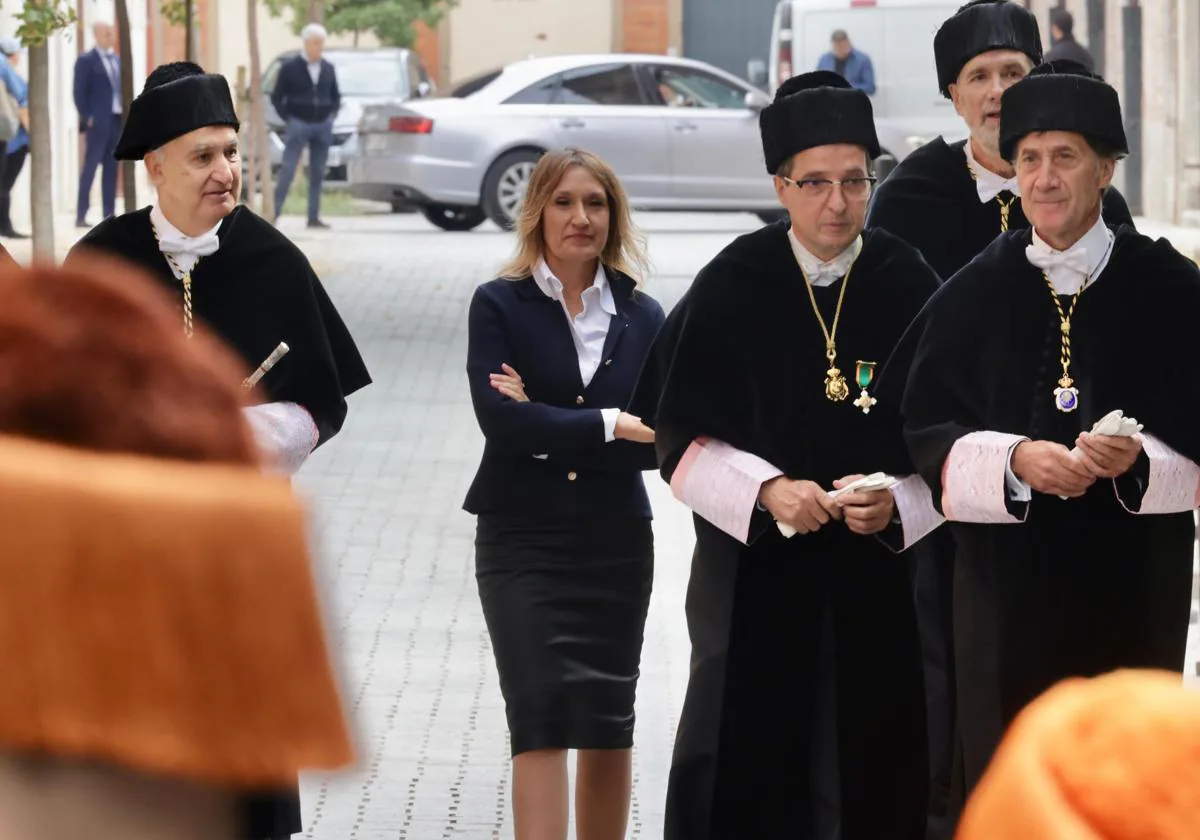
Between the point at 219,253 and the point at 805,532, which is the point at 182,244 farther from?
the point at 805,532

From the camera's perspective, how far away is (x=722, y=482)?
5.12m

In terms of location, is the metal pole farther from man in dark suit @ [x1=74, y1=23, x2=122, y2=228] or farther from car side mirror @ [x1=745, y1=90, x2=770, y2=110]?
man in dark suit @ [x1=74, y1=23, x2=122, y2=228]

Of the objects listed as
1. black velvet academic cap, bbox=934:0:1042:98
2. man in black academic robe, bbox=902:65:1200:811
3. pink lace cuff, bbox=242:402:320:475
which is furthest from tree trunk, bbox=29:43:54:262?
man in black academic robe, bbox=902:65:1200:811

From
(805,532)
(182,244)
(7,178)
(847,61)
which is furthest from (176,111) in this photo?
(847,61)

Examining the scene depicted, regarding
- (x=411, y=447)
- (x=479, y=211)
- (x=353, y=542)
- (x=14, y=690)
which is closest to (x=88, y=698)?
(x=14, y=690)

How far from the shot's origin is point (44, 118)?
17094mm

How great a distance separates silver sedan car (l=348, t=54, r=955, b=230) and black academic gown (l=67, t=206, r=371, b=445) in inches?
770

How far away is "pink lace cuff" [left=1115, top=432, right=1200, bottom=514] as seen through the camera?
480 cm

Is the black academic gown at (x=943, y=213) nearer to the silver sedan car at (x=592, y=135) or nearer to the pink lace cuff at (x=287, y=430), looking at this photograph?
the pink lace cuff at (x=287, y=430)

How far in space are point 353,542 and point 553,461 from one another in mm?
4716

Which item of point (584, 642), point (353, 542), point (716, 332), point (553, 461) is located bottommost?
point (353, 542)

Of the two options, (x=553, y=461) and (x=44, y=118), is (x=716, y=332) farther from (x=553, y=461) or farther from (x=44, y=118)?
(x=44, y=118)

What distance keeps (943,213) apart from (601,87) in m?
20.2

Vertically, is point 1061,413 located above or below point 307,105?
below
